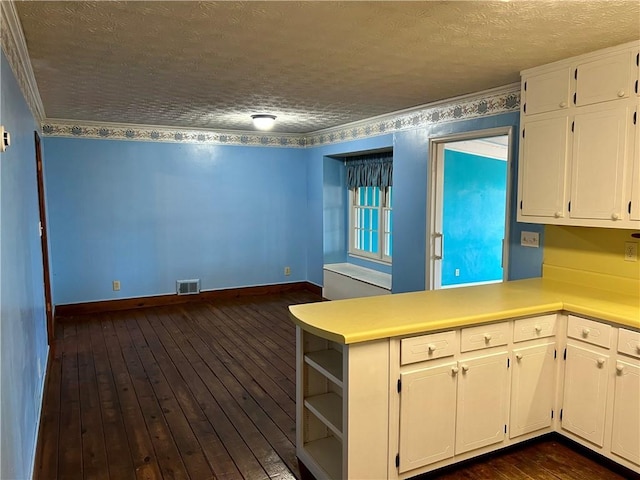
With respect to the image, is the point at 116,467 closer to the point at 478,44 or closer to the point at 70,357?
the point at 70,357

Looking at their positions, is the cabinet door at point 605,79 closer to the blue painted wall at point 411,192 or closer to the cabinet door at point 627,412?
the blue painted wall at point 411,192

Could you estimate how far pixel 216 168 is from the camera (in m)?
6.40

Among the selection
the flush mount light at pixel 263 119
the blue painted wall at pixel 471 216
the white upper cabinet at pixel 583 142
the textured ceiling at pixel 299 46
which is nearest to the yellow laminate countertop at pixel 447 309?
A: the white upper cabinet at pixel 583 142

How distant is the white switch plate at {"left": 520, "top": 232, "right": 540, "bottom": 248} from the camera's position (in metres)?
3.49

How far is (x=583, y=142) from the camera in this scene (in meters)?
2.84

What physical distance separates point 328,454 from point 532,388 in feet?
4.07

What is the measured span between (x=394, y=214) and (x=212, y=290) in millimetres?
2921

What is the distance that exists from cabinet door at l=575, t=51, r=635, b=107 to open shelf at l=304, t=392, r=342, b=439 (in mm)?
2317

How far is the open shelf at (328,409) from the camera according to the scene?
2.27 metres

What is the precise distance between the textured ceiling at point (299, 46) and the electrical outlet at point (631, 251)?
1.22 metres

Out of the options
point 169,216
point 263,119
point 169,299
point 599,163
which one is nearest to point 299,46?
point 599,163

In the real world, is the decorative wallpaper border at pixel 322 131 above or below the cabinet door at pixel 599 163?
above

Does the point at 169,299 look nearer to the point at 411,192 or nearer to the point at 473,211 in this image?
the point at 411,192

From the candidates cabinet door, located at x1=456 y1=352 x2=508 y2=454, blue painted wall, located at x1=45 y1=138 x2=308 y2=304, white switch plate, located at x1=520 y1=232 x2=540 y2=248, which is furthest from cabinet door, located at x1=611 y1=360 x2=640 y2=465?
blue painted wall, located at x1=45 y1=138 x2=308 y2=304
